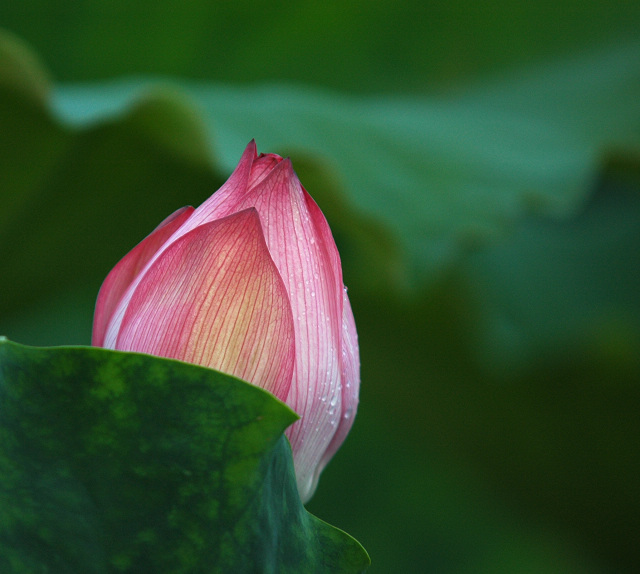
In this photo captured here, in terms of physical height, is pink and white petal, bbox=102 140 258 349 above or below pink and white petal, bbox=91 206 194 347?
above

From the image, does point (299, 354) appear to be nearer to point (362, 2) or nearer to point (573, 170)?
point (573, 170)

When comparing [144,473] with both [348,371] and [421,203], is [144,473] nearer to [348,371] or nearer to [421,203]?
[348,371]

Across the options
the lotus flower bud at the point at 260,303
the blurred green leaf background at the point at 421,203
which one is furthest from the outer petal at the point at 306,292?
the blurred green leaf background at the point at 421,203

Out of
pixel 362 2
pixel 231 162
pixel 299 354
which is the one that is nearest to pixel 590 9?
pixel 362 2

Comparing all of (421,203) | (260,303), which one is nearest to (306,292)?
(260,303)

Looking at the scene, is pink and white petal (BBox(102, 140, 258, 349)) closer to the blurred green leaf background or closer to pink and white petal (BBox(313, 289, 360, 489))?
pink and white petal (BBox(313, 289, 360, 489))

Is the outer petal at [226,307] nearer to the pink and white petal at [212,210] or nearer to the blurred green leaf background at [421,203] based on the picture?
the pink and white petal at [212,210]

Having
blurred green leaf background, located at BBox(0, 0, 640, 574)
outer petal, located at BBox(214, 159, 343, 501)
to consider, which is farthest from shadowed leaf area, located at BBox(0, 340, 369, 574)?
blurred green leaf background, located at BBox(0, 0, 640, 574)
